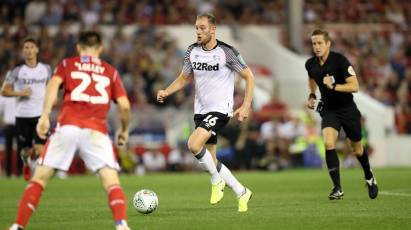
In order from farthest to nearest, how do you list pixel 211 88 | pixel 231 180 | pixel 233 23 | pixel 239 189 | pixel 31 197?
pixel 233 23 < pixel 211 88 < pixel 231 180 < pixel 239 189 < pixel 31 197

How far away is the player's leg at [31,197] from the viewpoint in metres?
9.44

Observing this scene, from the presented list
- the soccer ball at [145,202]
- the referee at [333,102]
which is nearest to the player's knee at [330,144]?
the referee at [333,102]

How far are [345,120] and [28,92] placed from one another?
694 centimetres

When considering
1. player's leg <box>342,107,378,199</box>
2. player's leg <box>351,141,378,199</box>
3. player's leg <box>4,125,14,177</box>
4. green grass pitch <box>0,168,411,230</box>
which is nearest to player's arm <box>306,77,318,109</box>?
player's leg <box>342,107,378,199</box>

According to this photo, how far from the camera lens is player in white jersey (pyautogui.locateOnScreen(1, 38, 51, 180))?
19109 mm

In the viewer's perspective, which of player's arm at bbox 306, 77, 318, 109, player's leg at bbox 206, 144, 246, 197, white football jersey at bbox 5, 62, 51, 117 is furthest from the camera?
white football jersey at bbox 5, 62, 51, 117

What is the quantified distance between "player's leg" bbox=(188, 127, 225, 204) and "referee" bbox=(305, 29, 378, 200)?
1.94 meters

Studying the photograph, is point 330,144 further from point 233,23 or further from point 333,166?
point 233,23

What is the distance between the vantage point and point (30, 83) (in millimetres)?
19516

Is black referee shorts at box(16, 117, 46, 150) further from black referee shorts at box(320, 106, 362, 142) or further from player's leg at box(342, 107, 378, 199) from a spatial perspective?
player's leg at box(342, 107, 378, 199)

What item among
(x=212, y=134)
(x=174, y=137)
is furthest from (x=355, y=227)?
(x=174, y=137)

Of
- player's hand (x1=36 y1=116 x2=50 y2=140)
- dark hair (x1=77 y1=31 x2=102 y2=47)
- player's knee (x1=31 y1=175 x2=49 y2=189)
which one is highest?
dark hair (x1=77 y1=31 x2=102 y2=47)

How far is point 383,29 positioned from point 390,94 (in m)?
3.30

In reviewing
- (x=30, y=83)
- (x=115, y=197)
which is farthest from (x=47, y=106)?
(x=30, y=83)
